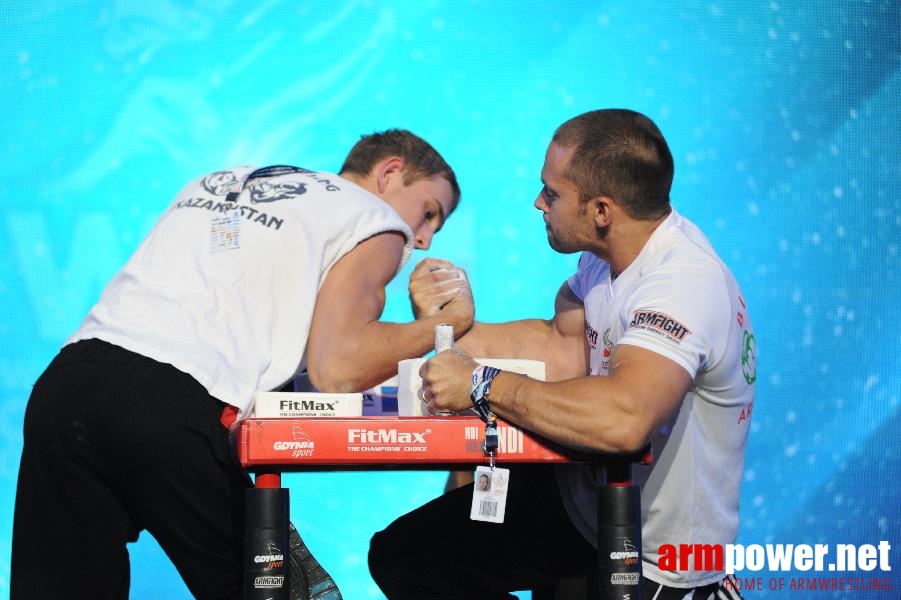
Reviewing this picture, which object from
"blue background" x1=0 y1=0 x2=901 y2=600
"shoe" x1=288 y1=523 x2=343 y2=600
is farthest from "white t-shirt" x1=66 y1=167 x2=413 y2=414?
"blue background" x1=0 y1=0 x2=901 y2=600

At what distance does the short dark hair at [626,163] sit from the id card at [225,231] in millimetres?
714

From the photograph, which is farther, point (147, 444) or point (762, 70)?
point (762, 70)

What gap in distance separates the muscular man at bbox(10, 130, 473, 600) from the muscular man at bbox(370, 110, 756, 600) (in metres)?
0.33

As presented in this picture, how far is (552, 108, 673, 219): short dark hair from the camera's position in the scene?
2.05 metres

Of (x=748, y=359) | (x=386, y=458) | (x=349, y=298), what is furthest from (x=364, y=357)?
(x=748, y=359)

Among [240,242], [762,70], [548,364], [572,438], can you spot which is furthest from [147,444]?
[762,70]

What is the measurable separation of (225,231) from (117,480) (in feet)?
1.79

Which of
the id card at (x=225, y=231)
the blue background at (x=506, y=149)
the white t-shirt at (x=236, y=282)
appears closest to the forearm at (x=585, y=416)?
the white t-shirt at (x=236, y=282)

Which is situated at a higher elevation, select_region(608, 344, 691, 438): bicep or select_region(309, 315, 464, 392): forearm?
select_region(309, 315, 464, 392): forearm

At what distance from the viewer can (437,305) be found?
8.25ft

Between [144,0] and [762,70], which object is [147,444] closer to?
[144,0]

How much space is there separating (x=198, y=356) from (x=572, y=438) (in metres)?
0.75

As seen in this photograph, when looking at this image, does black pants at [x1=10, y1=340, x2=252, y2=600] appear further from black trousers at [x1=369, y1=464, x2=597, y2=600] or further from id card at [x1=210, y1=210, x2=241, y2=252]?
black trousers at [x1=369, y1=464, x2=597, y2=600]

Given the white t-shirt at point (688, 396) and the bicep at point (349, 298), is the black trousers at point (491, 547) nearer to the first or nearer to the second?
the white t-shirt at point (688, 396)
